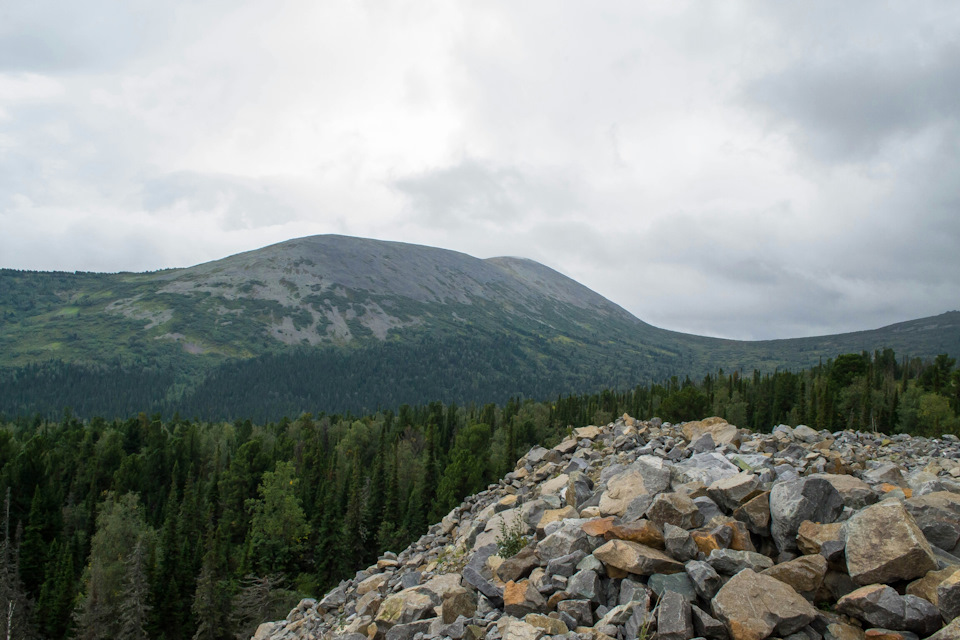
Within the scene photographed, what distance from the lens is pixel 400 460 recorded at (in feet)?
305

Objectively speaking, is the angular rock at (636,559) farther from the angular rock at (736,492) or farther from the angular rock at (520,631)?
the angular rock at (736,492)

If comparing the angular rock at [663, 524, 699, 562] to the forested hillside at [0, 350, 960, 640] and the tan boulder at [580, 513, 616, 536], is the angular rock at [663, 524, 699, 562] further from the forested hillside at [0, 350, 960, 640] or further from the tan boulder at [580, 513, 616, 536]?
the forested hillside at [0, 350, 960, 640]

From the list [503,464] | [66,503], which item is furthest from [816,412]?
[66,503]

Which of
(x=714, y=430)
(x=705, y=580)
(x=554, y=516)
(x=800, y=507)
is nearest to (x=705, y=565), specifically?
(x=705, y=580)

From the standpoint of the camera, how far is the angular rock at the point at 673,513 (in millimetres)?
13086

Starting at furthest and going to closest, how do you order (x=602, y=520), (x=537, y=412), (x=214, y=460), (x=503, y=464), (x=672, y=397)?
(x=537, y=412), (x=214, y=460), (x=672, y=397), (x=503, y=464), (x=602, y=520)

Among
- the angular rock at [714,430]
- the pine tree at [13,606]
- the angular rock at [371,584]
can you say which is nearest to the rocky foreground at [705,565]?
the angular rock at [371,584]

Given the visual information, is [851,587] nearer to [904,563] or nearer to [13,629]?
[904,563]

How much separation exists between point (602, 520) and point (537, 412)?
381 ft

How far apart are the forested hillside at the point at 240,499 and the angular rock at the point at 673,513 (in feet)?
147

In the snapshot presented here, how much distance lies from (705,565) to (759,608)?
138 cm

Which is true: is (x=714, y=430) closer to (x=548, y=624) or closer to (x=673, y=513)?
(x=673, y=513)

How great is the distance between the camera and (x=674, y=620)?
9953 mm

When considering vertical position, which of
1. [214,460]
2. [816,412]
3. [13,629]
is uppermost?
[816,412]
